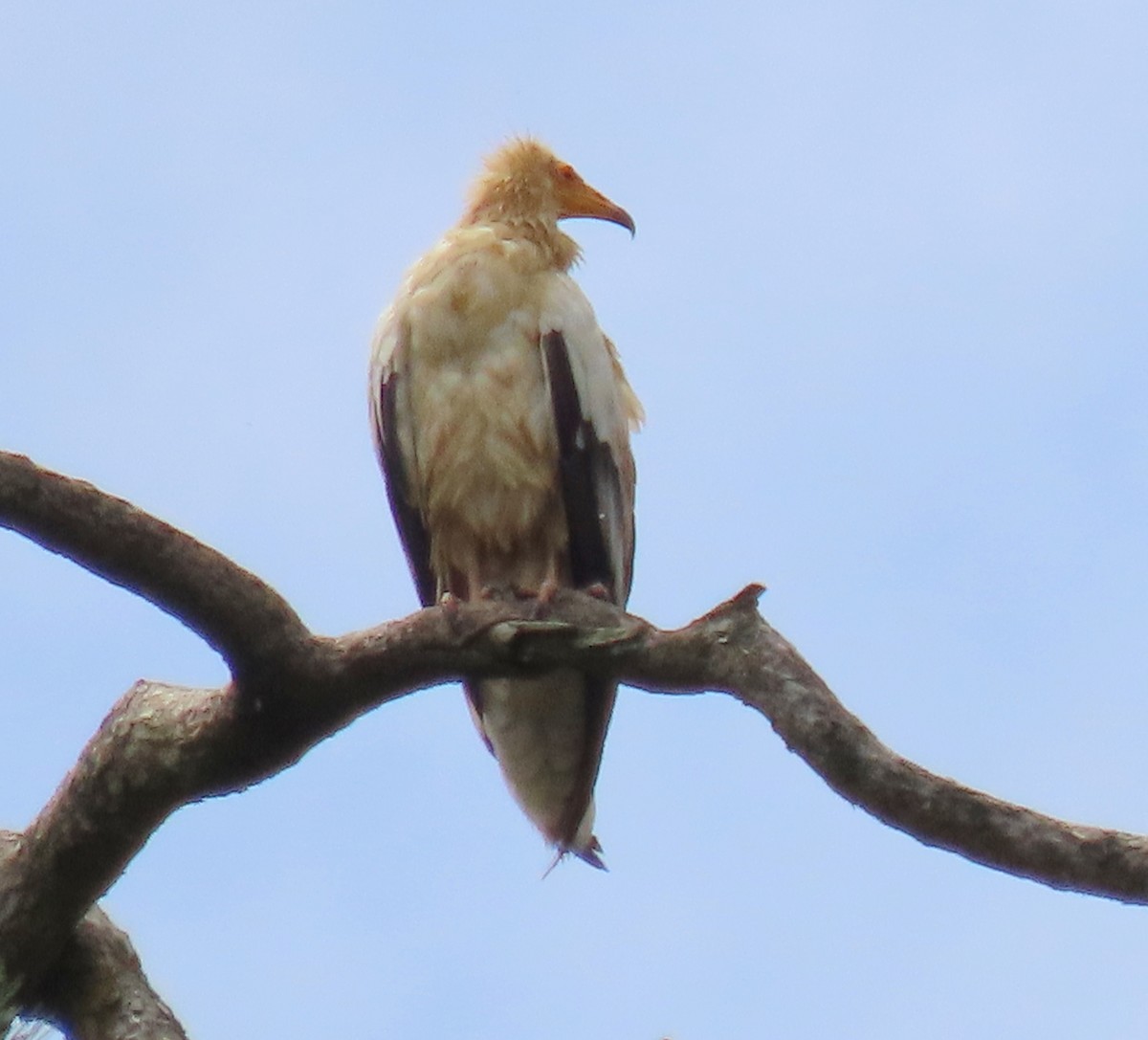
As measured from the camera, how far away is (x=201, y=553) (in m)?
4.77

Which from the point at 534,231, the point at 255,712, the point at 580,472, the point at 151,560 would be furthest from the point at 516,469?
the point at 151,560

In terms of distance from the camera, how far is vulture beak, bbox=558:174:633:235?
8.38m

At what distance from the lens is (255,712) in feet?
16.6

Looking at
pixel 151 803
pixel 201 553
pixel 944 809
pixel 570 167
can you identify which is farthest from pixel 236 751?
pixel 570 167

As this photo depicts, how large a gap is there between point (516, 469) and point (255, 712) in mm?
1903

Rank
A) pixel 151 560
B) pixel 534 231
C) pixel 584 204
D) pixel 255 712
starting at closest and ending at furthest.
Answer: pixel 151 560 → pixel 255 712 → pixel 534 231 → pixel 584 204

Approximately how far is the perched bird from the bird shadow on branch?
3.33 ft

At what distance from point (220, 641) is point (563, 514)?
6.88 feet

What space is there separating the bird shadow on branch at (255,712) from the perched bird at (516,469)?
101 cm

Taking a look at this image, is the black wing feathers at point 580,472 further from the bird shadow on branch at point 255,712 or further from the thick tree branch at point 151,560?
the thick tree branch at point 151,560

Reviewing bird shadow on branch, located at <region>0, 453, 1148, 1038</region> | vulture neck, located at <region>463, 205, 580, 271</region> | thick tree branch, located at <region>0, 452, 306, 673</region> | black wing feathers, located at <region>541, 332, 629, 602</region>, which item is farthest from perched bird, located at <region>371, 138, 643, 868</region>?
thick tree branch, located at <region>0, 452, 306, 673</region>

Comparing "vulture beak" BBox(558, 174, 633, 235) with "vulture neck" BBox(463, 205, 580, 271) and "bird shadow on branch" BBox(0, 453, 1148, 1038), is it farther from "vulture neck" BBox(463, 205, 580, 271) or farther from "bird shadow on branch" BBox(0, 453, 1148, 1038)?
"bird shadow on branch" BBox(0, 453, 1148, 1038)

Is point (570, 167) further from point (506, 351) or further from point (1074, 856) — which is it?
point (1074, 856)

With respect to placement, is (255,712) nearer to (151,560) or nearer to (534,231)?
(151,560)
